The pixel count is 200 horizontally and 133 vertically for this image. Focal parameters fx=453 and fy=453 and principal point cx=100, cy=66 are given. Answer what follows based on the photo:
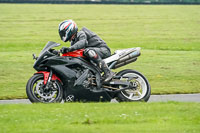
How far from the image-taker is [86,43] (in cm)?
833

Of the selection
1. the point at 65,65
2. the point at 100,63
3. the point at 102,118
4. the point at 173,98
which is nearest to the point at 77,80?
the point at 65,65

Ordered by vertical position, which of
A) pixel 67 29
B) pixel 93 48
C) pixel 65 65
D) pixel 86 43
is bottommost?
pixel 65 65

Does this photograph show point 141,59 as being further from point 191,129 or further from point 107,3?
point 107,3

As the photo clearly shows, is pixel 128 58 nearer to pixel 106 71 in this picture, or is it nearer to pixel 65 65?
pixel 106 71

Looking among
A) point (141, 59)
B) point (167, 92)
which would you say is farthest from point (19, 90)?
point (141, 59)

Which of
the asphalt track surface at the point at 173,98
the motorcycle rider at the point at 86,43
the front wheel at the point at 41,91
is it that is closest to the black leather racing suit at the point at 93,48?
the motorcycle rider at the point at 86,43

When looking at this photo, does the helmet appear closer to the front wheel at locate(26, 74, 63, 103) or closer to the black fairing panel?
the black fairing panel

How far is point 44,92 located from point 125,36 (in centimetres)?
1812

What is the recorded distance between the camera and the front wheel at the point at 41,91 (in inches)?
312

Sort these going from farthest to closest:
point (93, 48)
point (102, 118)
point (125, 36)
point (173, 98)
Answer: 1. point (125, 36)
2. point (173, 98)
3. point (93, 48)
4. point (102, 118)

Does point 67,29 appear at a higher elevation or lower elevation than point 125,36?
higher

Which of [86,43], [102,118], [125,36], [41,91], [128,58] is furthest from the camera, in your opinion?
[125,36]

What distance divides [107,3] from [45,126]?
43.7 meters

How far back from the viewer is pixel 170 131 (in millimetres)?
5957
